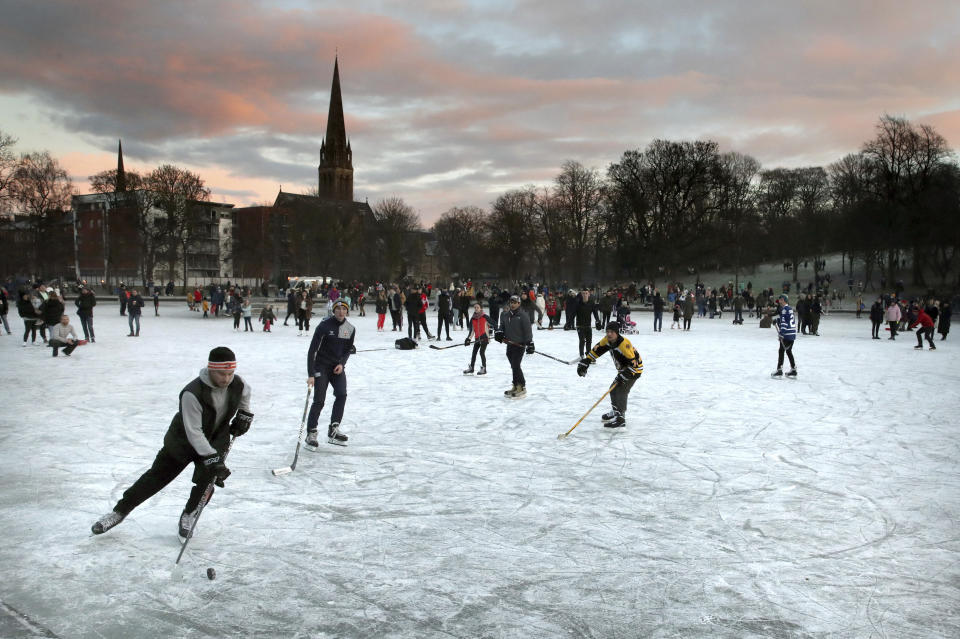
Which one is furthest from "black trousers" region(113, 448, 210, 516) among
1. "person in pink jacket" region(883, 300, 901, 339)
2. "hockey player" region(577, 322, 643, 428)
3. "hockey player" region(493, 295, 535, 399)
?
"person in pink jacket" region(883, 300, 901, 339)

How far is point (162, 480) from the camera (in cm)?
440

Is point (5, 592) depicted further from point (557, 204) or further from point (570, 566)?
point (557, 204)

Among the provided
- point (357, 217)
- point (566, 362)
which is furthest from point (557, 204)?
point (566, 362)

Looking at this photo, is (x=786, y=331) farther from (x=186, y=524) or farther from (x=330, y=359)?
(x=186, y=524)

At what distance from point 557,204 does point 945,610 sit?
59.0 meters

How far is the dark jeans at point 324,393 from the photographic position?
6957 mm

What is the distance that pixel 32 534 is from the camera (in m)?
4.54

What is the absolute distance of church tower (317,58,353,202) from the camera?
93.8 m

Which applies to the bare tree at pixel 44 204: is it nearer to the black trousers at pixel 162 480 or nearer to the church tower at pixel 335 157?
the church tower at pixel 335 157

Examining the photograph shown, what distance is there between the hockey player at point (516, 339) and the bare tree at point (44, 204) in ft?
157

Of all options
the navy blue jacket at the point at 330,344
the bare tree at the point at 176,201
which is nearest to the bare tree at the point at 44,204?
the bare tree at the point at 176,201

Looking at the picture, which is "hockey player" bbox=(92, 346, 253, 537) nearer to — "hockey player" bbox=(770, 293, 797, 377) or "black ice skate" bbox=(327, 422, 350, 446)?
"black ice skate" bbox=(327, 422, 350, 446)

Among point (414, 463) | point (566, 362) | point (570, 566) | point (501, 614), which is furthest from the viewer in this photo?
point (566, 362)

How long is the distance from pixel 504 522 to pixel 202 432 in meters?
2.21
